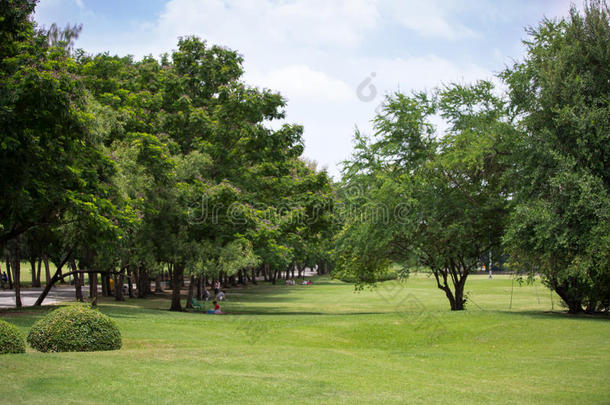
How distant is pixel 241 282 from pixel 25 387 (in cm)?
7747

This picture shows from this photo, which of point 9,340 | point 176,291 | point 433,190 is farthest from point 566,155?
point 176,291

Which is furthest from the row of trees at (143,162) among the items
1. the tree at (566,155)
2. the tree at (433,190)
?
the tree at (566,155)

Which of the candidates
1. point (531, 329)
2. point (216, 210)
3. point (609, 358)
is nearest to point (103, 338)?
point (609, 358)

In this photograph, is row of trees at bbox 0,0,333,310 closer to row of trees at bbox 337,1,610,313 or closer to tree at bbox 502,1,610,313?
row of trees at bbox 337,1,610,313

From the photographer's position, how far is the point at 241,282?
86438 millimetres

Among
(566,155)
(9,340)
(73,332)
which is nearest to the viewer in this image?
(9,340)

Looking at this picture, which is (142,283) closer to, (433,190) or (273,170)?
(273,170)

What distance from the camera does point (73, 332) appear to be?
13.4 m

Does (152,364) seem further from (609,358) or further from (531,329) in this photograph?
(531,329)

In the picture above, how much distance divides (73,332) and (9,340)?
4.99 ft

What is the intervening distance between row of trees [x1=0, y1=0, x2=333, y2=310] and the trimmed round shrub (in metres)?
6.74

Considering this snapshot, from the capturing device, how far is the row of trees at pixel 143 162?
62.0 ft

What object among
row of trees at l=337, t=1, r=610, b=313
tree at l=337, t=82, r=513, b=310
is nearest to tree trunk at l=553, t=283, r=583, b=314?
row of trees at l=337, t=1, r=610, b=313

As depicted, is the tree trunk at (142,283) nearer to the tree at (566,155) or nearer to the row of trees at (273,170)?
the row of trees at (273,170)
